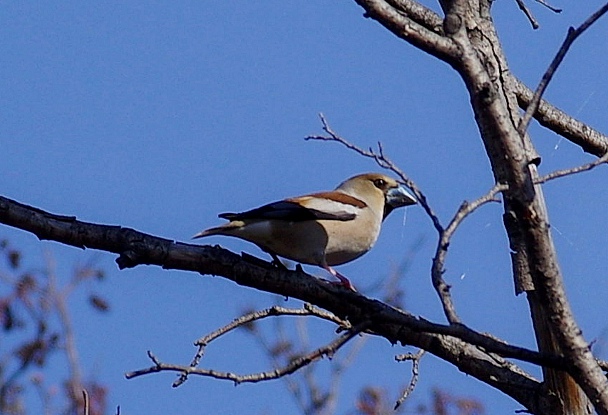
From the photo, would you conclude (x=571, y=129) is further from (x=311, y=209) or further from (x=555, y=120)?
(x=311, y=209)

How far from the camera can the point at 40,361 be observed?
819 cm

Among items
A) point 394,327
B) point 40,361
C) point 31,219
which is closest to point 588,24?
point 394,327

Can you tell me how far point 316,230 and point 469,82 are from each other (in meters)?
1.98

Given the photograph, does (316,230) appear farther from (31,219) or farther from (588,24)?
(588,24)

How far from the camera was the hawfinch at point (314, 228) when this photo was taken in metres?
4.54

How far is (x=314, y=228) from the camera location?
4.73m

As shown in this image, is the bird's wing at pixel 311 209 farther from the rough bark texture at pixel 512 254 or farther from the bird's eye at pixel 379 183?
the rough bark texture at pixel 512 254

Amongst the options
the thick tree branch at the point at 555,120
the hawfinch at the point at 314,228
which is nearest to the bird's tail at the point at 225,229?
the hawfinch at the point at 314,228

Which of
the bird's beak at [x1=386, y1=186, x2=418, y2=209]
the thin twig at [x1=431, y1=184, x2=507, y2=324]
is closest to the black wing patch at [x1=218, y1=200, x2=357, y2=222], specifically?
the bird's beak at [x1=386, y1=186, x2=418, y2=209]

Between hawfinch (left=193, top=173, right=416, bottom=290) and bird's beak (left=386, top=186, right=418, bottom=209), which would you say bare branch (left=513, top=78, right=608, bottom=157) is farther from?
bird's beak (left=386, top=186, right=418, bottom=209)

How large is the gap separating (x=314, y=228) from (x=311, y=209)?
13 cm

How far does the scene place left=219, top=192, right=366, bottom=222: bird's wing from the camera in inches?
180

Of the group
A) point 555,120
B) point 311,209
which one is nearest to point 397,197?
point 311,209

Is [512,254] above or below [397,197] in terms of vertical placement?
below
